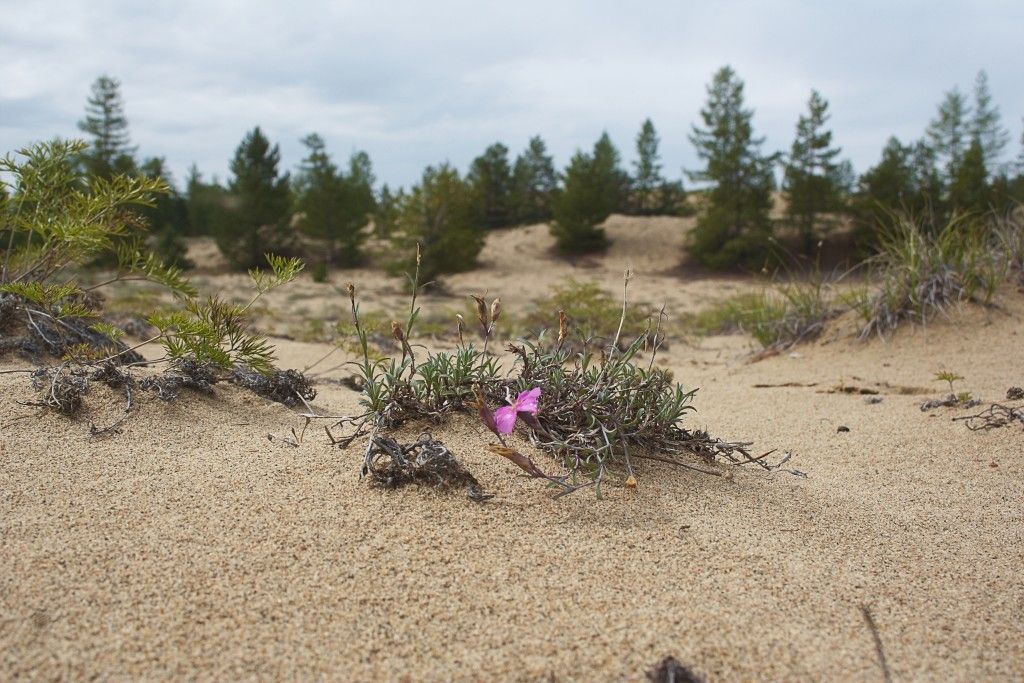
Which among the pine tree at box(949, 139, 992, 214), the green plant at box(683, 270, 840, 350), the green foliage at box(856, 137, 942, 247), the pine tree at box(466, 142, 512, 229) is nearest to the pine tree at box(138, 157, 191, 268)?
the pine tree at box(466, 142, 512, 229)

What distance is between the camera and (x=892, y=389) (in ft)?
12.9

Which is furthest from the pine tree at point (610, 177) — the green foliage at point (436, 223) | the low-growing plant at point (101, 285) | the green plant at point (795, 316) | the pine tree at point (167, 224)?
the low-growing plant at point (101, 285)

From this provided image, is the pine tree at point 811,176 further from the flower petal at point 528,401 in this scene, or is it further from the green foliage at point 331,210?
the flower petal at point 528,401

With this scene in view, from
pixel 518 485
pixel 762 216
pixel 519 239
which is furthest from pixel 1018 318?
pixel 519 239

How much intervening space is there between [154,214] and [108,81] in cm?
369

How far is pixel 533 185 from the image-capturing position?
1014 inches

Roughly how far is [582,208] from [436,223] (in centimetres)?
602

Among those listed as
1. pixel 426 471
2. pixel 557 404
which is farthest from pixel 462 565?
pixel 557 404

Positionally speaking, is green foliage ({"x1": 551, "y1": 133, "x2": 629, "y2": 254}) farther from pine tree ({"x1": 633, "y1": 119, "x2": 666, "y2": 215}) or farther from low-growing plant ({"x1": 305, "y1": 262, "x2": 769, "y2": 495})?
low-growing plant ({"x1": 305, "y1": 262, "x2": 769, "y2": 495})

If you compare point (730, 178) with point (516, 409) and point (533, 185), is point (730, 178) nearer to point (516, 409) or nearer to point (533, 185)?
point (533, 185)

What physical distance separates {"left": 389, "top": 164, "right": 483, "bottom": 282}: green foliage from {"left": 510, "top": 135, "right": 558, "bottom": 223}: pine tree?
8600 millimetres

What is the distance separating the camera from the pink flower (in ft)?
6.69

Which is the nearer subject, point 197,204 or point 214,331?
point 214,331

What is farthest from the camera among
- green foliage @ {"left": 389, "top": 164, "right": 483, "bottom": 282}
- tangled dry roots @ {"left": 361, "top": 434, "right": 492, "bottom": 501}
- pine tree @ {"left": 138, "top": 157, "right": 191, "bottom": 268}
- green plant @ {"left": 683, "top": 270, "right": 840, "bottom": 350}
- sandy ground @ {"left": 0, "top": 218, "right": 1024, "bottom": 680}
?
pine tree @ {"left": 138, "top": 157, "right": 191, "bottom": 268}
